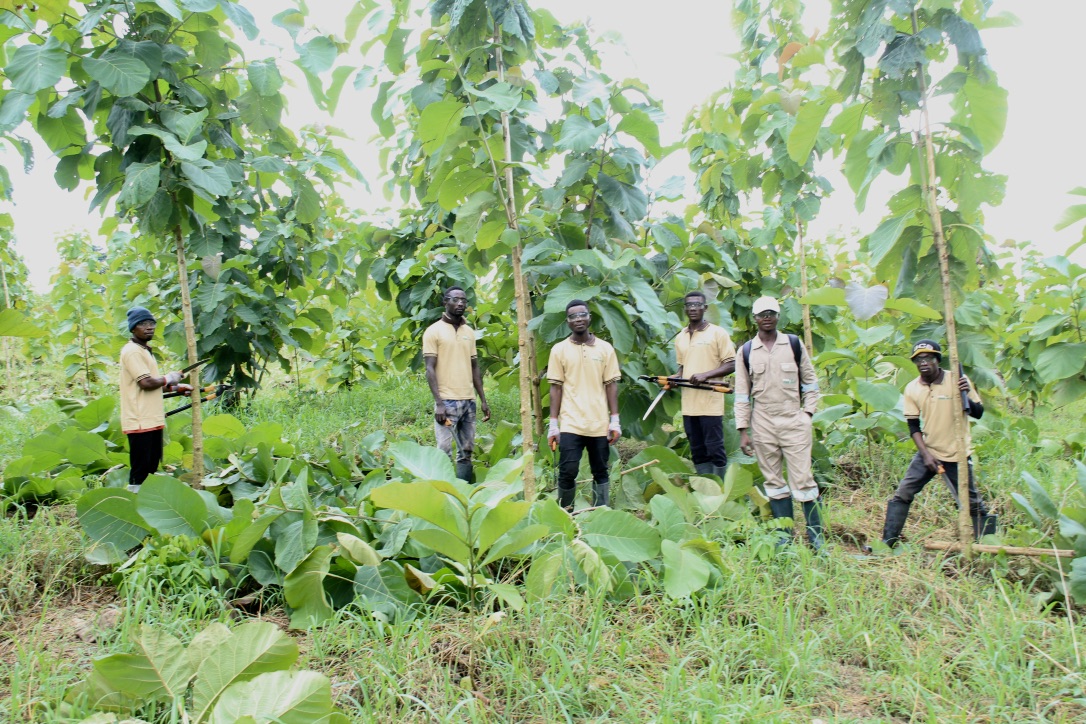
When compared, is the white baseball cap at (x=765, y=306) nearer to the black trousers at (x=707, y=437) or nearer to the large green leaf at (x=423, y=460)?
the black trousers at (x=707, y=437)

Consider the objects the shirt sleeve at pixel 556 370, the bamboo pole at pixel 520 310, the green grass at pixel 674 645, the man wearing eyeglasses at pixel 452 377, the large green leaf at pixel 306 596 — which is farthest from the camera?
the man wearing eyeglasses at pixel 452 377

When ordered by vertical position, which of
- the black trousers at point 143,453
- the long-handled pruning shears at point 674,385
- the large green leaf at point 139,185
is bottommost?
the black trousers at point 143,453

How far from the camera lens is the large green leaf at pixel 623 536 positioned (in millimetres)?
2723

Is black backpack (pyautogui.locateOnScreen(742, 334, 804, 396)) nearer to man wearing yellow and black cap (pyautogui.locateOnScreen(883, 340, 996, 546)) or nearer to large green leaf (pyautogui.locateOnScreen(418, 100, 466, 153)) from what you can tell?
man wearing yellow and black cap (pyautogui.locateOnScreen(883, 340, 996, 546))

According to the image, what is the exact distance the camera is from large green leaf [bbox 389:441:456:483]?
2.51m

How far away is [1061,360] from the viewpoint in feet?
11.5

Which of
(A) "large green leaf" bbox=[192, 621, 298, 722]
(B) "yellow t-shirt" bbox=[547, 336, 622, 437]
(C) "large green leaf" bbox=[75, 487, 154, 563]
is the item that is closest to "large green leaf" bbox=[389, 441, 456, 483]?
(A) "large green leaf" bbox=[192, 621, 298, 722]

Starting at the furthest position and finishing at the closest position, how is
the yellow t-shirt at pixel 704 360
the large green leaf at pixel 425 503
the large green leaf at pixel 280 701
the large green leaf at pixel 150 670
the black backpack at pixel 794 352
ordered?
the yellow t-shirt at pixel 704 360 < the black backpack at pixel 794 352 < the large green leaf at pixel 425 503 < the large green leaf at pixel 150 670 < the large green leaf at pixel 280 701

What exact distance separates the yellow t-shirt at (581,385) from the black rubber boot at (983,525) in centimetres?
186

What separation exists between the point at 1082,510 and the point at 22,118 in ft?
14.4

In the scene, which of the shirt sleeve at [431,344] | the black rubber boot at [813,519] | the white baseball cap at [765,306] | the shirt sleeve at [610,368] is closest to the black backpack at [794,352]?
the white baseball cap at [765,306]

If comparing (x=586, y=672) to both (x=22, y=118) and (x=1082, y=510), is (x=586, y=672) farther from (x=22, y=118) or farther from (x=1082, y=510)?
(x=22, y=118)

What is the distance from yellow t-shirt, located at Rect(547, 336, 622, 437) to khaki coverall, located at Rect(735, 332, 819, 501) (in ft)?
2.69

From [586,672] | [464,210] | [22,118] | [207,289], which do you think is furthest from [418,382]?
[586,672]
